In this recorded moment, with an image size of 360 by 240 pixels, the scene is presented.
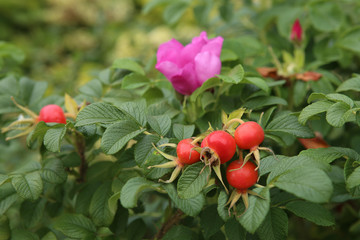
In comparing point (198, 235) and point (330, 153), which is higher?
point (330, 153)

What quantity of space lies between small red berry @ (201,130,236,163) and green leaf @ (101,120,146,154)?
0.40ft

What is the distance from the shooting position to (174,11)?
1.21 meters

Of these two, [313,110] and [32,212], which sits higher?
[313,110]

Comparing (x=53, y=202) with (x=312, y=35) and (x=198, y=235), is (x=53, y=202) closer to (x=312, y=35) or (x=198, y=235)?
(x=198, y=235)

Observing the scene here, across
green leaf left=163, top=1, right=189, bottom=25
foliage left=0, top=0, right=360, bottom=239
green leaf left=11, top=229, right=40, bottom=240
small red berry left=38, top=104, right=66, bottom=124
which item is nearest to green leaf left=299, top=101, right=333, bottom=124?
foliage left=0, top=0, right=360, bottom=239

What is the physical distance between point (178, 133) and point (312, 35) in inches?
28.2

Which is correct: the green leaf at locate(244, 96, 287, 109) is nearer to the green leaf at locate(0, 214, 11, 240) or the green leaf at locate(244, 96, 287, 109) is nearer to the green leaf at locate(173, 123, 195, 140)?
the green leaf at locate(173, 123, 195, 140)

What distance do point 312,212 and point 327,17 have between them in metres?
0.65

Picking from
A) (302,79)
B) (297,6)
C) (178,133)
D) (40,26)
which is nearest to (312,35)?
(297,6)

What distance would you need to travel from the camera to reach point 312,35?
112cm

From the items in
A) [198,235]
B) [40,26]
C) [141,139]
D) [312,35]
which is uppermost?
[141,139]

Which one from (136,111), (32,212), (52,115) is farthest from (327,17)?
(32,212)

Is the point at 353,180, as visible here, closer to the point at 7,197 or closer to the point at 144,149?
the point at 144,149

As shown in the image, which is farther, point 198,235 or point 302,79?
point 302,79
